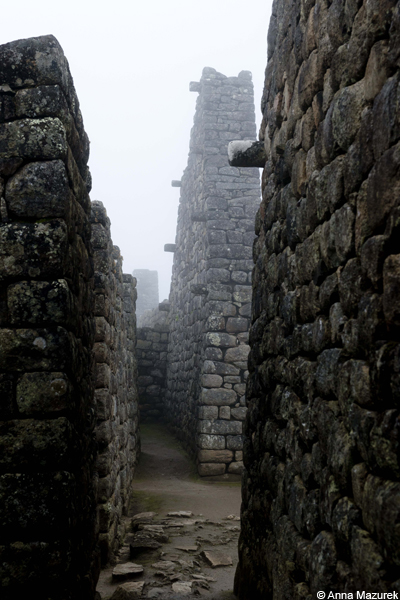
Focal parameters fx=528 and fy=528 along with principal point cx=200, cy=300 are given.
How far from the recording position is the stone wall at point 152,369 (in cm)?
1278

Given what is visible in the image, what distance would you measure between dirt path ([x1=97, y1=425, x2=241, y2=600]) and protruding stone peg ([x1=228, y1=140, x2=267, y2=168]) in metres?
3.19

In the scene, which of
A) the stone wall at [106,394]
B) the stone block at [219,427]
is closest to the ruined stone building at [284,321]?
the stone wall at [106,394]

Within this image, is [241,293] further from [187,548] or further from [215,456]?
[187,548]

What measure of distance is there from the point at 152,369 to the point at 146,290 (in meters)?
14.2

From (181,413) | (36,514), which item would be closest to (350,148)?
(36,514)

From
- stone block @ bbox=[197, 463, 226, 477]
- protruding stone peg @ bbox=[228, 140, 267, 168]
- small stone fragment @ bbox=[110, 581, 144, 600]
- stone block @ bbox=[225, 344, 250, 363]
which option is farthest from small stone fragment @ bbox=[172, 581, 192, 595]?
stone block @ bbox=[225, 344, 250, 363]

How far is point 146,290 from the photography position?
27078 millimetres

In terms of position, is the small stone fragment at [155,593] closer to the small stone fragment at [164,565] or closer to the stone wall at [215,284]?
the small stone fragment at [164,565]

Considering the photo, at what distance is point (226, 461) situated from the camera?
841 centimetres

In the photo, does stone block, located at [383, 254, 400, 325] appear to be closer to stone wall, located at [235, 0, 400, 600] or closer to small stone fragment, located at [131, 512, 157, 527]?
stone wall, located at [235, 0, 400, 600]

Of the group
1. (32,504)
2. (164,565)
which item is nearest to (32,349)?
(32,504)

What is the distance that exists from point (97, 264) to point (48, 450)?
2.43m

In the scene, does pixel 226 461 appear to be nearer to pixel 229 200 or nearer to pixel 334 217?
pixel 229 200

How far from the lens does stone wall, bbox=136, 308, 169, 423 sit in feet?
41.9
